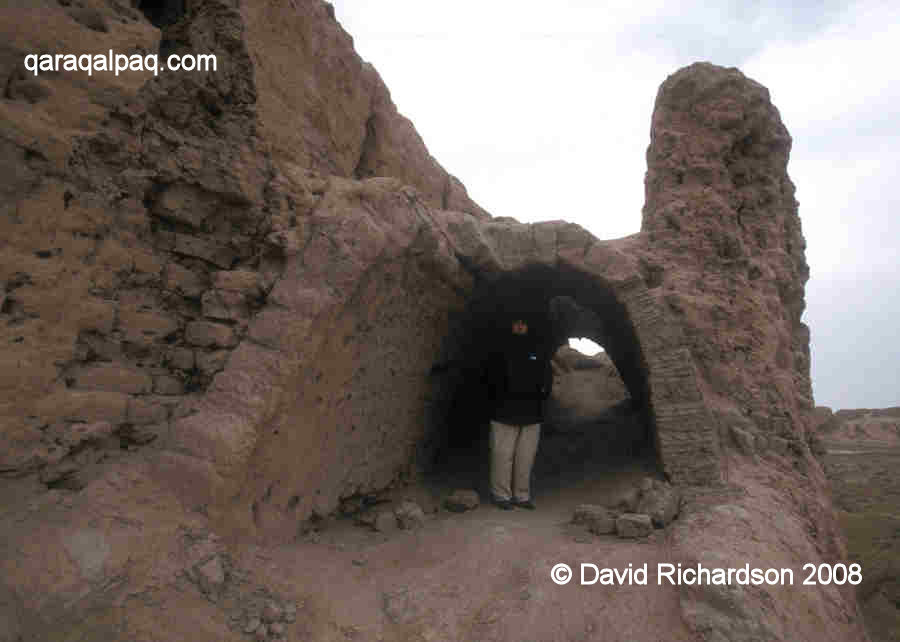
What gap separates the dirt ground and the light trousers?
3401mm

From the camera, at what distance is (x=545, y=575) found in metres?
3.01

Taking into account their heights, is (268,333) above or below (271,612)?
above

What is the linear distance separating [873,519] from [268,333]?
13.5 m

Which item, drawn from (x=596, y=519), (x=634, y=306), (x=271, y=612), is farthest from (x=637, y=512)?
(x=271, y=612)

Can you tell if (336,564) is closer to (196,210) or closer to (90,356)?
(90,356)

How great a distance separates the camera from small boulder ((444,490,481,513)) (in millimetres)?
4316

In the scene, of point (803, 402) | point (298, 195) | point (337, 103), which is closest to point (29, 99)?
point (298, 195)

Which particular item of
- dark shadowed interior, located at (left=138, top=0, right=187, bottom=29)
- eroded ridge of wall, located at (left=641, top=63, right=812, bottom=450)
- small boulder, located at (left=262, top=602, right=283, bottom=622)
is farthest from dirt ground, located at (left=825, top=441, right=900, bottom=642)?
dark shadowed interior, located at (left=138, top=0, right=187, bottom=29)

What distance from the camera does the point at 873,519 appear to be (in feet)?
36.3

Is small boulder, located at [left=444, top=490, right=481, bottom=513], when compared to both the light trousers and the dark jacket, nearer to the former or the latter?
the light trousers

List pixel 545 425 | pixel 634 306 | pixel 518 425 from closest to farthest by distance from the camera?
pixel 634 306, pixel 518 425, pixel 545 425

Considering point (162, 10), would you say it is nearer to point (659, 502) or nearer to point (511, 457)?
point (511, 457)

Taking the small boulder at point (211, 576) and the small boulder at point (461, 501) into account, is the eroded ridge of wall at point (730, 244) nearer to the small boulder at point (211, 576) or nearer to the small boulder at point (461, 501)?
the small boulder at point (461, 501)

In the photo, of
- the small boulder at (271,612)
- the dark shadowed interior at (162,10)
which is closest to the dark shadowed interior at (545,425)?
the small boulder at (271,612)
